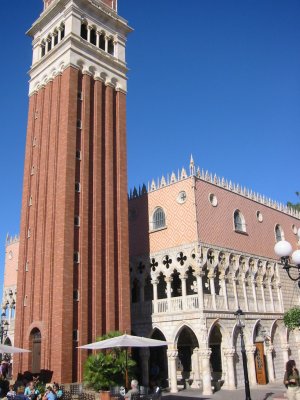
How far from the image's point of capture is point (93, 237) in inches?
934

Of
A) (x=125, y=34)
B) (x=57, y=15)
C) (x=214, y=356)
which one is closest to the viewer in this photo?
(x=214, y=356)

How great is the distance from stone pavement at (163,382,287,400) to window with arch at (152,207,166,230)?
31.6 ft

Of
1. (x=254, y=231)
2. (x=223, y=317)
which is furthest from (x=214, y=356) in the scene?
(x=254, y=231)

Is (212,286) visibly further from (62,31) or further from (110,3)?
(110,3)

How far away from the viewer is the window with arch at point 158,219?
2743 cm

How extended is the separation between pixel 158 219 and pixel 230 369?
31.8ft

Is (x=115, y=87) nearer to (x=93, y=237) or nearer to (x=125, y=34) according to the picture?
(x=125, y=34)

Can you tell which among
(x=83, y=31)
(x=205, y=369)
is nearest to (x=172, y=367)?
(x=205, y=369)

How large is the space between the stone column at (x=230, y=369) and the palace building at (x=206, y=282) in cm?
5

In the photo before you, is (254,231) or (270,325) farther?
(254,231)

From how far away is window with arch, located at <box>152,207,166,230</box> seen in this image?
27428 mm

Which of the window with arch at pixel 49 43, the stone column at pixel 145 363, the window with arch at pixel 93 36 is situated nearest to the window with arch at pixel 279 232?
the stone column at pixel 145 363

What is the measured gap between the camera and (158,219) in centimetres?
2783

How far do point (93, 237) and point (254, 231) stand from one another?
12.2m
